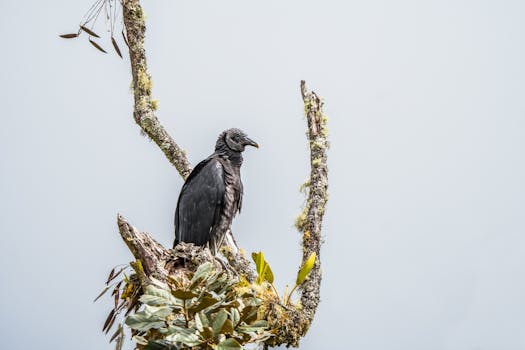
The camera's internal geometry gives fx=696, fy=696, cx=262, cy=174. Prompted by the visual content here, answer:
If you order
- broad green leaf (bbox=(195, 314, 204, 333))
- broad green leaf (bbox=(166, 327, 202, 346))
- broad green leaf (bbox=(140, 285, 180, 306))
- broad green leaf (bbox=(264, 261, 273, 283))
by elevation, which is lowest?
broad green leaf (bbox=(166, 327, 202, 346))

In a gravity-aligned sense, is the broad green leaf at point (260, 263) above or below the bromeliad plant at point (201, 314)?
above

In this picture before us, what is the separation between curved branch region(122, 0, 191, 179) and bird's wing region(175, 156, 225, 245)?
40 cm

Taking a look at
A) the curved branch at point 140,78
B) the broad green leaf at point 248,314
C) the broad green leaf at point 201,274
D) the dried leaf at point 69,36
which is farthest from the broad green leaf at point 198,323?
the curved branch at point 140,78

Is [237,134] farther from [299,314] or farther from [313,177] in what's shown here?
[299,314]

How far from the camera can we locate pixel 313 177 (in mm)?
5359

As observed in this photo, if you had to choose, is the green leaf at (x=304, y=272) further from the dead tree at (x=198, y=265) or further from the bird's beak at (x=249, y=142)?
the bird's beak at (x=249, y=142)

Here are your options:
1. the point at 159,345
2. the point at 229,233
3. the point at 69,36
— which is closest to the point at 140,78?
the point at 69,36

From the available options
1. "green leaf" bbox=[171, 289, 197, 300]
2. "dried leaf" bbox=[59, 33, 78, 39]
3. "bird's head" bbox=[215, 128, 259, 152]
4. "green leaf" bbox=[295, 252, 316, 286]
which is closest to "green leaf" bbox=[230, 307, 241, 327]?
"green leaf" bbox=[171, 289, 197, 300]

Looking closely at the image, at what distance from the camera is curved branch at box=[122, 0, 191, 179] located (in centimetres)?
609

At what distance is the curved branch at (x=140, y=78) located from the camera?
6090 millimetres

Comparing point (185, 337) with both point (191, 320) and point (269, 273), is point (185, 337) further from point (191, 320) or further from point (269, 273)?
point (269, 273)

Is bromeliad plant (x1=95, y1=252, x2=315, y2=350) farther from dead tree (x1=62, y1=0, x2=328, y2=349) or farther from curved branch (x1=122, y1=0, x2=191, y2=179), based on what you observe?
curved branch (x1=122, y1=0, x2=191, y2=179)

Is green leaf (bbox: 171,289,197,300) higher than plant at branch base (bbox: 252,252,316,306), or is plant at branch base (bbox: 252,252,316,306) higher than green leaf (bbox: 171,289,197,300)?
plant at branch base (bbox: 252,252,316,306)

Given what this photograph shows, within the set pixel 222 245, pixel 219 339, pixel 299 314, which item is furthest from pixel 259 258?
pixel 222 245
